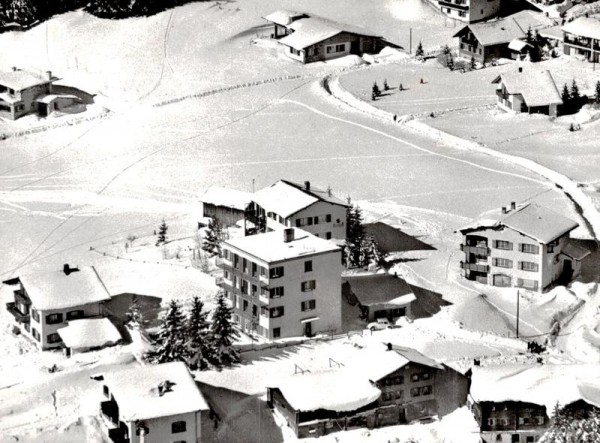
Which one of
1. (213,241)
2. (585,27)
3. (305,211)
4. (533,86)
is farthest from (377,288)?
(585,27)

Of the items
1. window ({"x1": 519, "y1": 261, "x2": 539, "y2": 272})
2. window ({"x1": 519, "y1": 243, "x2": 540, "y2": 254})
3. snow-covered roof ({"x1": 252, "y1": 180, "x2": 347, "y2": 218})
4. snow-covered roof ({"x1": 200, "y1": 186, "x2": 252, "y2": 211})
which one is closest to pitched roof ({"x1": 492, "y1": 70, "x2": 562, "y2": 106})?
snow-covered roof ({"x1": 252, "y1": 180, "x2": 347, "y2": 218})

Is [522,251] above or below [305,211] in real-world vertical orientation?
below

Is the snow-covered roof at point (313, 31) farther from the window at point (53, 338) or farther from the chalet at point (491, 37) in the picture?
the window at point (53, 338)

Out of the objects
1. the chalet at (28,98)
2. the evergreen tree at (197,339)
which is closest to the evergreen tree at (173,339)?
the evergreen tree at (197,339)

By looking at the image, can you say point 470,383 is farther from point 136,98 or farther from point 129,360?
point 136,98

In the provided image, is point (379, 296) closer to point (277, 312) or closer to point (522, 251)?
point (277, 312)

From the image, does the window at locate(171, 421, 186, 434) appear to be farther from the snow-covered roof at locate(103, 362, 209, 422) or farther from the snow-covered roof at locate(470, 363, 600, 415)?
→ the snow-covered roof at locate(470, 363, 600, 415)

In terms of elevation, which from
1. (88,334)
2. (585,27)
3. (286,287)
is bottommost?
(88,334)

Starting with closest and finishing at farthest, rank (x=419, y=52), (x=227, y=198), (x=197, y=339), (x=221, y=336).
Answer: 1. (x=197, y=339)
2. (x=221, y=336)
3. (x=227, y=198)
4. (x=419, y=52)
